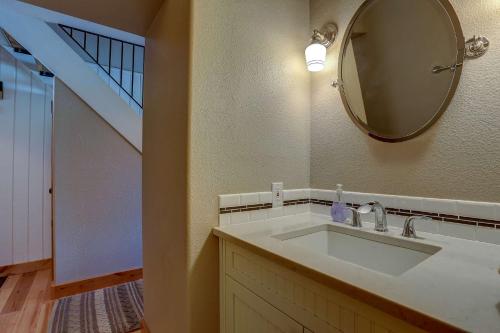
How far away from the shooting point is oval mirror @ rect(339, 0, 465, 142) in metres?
0.92

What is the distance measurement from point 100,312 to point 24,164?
5.83 ft

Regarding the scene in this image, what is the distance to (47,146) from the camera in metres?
2.67

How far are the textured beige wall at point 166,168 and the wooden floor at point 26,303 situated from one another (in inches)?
25.3

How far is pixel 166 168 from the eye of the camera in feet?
3.95

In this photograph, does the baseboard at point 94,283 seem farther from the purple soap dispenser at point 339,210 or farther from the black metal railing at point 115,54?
the purple soap dispenser at point 339,210

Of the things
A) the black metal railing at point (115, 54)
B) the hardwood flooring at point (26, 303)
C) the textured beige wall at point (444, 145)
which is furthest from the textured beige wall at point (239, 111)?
the black metal railing at point (115, 54)

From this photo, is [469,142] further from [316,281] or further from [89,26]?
[89,26]

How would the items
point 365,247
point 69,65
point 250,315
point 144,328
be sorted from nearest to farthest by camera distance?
point 250,315 < point 365,247 < point 144,328 < point 69,65

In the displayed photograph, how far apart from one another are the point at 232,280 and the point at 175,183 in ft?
1.54

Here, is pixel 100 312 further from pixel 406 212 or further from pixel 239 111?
pixel 406 212

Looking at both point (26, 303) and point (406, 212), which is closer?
point (406, 212)

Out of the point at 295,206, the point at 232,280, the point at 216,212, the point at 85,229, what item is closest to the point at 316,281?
the point at 232,280

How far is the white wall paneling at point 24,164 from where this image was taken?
2.44 metres

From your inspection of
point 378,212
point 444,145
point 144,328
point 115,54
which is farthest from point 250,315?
point 115,54
